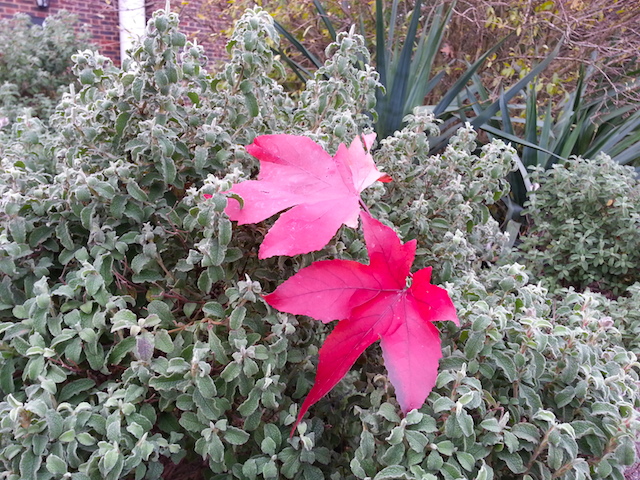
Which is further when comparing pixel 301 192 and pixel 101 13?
pixel 101 13

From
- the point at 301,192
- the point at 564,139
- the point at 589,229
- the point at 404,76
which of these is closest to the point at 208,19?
the point at 404,76

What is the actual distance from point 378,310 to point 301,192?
0.19 metres

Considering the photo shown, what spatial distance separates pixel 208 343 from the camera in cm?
71

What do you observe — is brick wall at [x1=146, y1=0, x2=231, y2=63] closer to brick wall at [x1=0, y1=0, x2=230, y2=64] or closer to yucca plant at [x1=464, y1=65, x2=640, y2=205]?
brick wall at [x1=0, y1=0, x2=230, y2=64]

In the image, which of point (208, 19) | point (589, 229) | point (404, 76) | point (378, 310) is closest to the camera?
point (378, 310)

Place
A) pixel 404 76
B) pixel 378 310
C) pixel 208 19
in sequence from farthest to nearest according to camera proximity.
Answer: pixel 208 19 < pixel 404 76 < pixel 378 310

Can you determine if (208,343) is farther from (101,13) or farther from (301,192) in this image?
(101,13)

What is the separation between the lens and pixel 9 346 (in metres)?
0.75

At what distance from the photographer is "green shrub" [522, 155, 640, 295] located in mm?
1619

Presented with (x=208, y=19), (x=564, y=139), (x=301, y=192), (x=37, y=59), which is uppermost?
(x=301, y=192)

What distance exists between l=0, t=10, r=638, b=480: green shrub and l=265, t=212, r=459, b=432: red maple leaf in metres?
0.08

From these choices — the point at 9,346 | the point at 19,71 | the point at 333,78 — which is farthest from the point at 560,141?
the point at 19,71

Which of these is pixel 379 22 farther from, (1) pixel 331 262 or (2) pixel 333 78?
(1) pixel 331 262

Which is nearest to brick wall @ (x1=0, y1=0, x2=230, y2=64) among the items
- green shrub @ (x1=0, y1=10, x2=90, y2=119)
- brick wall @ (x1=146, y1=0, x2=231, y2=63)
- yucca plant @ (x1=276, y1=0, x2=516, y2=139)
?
brick wall @ (x1=146, y1=0, x2=231, y2=63)
